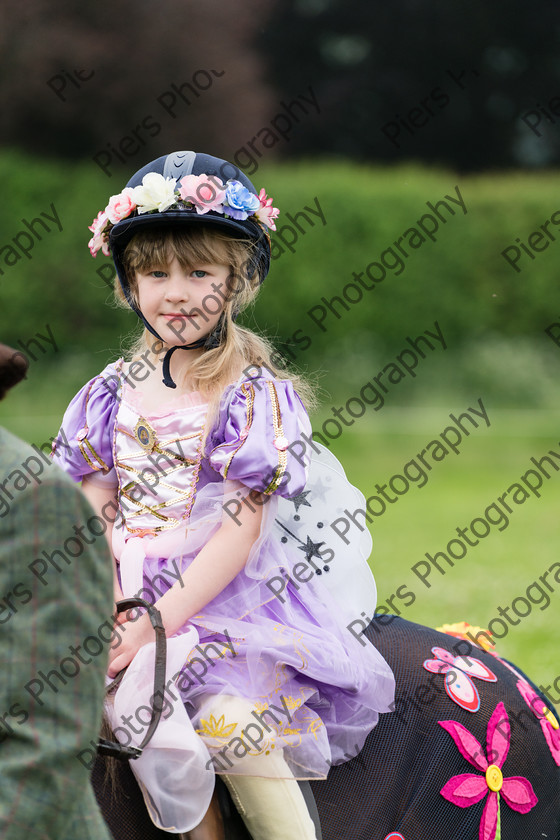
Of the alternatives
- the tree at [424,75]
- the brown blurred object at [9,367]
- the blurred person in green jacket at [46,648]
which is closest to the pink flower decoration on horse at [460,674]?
the blurred person in green jacket at [46,648]

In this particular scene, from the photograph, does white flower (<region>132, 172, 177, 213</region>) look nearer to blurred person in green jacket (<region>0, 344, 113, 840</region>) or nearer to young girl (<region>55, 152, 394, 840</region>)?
young girl (<region>55, 152, 394, 840</region>)

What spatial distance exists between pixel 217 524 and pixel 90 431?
0.44 meters

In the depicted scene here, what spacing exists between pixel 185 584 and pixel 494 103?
17264 millimetres

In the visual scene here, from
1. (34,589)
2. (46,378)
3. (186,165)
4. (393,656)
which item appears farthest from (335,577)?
(46,378)

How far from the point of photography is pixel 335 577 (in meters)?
2.58

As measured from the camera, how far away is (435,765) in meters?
2.48

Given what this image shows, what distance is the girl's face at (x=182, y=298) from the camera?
2.51 metres

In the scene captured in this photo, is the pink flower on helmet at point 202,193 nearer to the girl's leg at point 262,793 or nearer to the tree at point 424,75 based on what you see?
the girl's leg at point 262,793

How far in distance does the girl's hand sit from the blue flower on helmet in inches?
38.4

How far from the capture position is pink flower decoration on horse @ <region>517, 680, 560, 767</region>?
108 inches

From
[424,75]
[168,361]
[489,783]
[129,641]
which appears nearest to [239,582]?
[129,641]

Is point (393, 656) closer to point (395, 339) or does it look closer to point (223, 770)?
point (223, 770)

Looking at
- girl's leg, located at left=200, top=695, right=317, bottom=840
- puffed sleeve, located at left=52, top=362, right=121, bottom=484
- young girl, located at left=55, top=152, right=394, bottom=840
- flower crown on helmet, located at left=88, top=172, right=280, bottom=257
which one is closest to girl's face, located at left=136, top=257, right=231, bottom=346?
young girl, located at left=55, top=152, right=394, bottom=840

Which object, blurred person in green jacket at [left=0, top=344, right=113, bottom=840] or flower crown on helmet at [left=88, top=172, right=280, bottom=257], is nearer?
blurred person in green jacket at [left=0, top=344, right=113, bottom=840]
